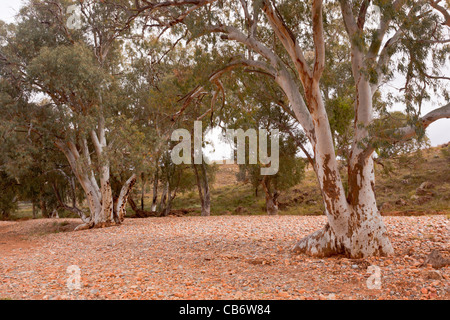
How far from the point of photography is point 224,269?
6301 millimetres

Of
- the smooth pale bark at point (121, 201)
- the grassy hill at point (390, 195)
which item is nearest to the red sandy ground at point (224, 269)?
the smooth pale bark at point (121, 201)

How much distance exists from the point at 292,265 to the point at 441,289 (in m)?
2.49

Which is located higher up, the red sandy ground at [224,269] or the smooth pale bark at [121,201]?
the smooth pale bark at [121,201]

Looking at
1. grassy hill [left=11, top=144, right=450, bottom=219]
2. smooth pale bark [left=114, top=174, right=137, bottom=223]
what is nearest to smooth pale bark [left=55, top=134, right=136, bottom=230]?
smooth pale bark [left=114, top=174, right=137, bottom=223]

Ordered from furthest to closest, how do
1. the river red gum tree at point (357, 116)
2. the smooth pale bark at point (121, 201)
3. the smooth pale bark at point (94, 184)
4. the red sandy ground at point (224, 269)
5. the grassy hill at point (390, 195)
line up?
1. the grassy hill at point (390, 195)
2. the smooth pale bark at point (121, 201)
3. the smooth pale bark at point (94, 184)
4. the river red gum tree at point (357, 116)
5. the red sandy ground at point (224, 269)

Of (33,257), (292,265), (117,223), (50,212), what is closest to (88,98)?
(117,223)

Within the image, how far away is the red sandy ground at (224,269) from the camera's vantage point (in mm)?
4902

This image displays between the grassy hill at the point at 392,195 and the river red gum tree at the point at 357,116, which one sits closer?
the river red gum tree at the point at 357,116

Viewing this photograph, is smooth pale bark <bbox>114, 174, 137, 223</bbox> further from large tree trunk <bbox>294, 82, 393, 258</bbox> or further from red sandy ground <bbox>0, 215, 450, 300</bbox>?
large tree trunk <bbox>294, 82, 393, 258</bbox>

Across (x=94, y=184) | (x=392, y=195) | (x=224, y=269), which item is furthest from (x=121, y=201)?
(x=392, y=195)

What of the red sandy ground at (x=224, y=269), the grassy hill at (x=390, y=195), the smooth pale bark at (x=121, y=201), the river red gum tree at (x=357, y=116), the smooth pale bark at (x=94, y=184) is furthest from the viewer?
the grassy hill at (x=390, y=195)

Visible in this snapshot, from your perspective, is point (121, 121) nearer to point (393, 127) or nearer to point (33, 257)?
point (33, 257)

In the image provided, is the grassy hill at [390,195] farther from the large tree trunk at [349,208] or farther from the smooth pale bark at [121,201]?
the large tree trunk at [349,208]

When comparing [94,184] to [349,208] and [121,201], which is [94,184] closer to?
[121,201]
